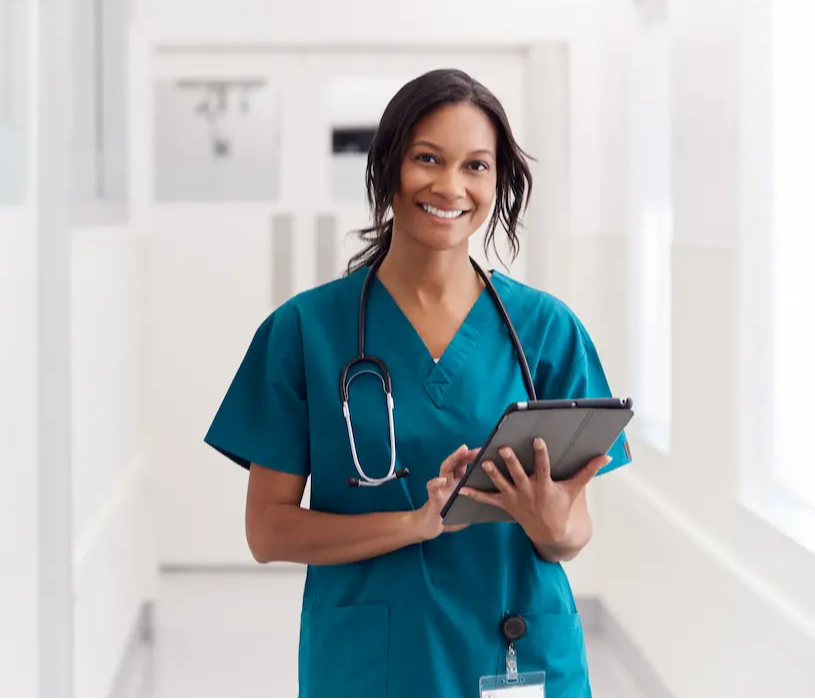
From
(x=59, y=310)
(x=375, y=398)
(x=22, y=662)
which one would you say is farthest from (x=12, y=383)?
(x=375, y=398)

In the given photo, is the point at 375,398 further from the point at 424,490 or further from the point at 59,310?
the point at 59,310

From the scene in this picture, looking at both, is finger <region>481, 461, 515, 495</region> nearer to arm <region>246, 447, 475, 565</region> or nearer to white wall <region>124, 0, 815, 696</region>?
arm <region>246, 447, 475, 565</region>

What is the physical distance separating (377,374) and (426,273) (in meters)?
0.14

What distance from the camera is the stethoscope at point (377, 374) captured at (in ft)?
4.17

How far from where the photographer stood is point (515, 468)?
1184mm

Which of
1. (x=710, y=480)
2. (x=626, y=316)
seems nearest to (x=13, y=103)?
(x=710, y=480)

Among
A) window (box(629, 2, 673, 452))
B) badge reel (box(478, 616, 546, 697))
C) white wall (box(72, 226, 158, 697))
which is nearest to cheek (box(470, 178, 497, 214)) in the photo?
badge reel (box(478, 616, 546, 697))

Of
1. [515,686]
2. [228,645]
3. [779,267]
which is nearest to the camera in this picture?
[515,686]

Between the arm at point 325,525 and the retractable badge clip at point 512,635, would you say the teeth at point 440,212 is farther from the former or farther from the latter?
the retractable badge clip at point 512,635

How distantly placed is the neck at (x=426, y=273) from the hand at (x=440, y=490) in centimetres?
24

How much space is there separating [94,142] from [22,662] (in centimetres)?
159

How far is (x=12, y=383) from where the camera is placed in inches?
79.0

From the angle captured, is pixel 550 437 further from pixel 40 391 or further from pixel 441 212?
pixel 40 391

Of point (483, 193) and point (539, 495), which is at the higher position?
point (483, 193)
